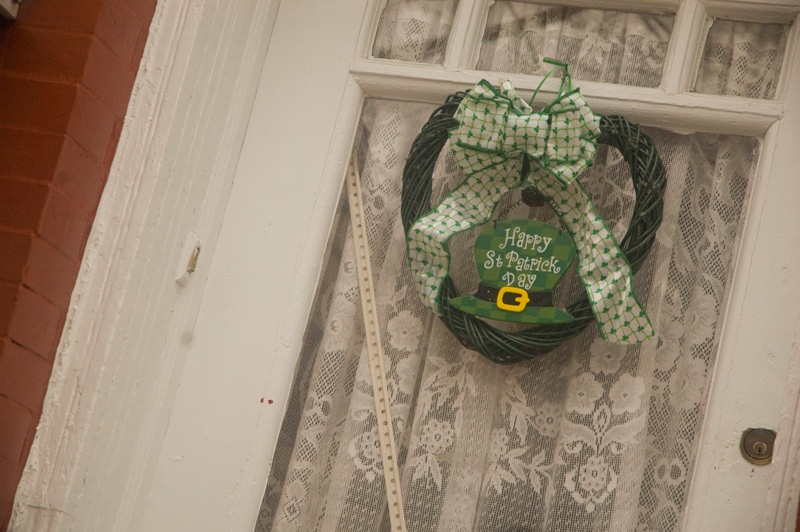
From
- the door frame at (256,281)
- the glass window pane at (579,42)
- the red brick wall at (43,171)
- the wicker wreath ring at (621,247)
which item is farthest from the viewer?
the glass window pane at (579,42)

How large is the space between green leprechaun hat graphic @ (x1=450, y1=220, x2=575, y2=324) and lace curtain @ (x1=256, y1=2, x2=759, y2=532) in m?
0.07

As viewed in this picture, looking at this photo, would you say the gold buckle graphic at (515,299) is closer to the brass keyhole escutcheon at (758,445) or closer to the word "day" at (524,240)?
the word "day" at (524,240)

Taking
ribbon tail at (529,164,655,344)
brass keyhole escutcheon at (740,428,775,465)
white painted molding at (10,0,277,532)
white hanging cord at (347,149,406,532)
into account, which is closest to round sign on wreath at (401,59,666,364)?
ribbon tail at (529,164,655,344)

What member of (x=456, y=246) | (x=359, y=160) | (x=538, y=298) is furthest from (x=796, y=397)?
(x=359, y=160)

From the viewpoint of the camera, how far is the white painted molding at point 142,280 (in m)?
1.14

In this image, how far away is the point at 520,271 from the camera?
1.32 metres

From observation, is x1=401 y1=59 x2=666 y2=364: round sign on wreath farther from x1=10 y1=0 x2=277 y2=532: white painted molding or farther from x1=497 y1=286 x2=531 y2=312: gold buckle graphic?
x1=10 y1=0 x2=277 y2=532: white painted molding

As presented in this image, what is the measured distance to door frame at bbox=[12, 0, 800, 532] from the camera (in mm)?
1183

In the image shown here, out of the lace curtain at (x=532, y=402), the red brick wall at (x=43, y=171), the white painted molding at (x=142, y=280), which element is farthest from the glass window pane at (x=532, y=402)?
the red brick wall at (x=43, y=171)

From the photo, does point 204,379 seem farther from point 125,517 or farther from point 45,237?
point 45,237

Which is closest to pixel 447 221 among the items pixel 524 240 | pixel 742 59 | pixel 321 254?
pixel 524 240

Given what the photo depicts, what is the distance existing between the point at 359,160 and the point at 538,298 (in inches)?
17.3

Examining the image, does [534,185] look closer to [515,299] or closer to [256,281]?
[515,299]

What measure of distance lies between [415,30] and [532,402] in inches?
29.1
